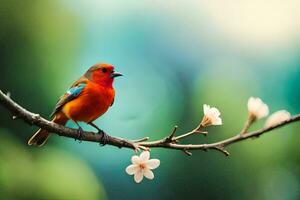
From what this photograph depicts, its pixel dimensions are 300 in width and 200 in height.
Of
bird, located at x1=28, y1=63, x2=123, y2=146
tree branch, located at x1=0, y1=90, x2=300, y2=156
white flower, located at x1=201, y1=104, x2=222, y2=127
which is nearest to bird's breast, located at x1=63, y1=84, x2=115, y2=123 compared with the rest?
bird, located at x1=28, y1=63, x2=123, y2=146

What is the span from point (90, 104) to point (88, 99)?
24 millimetres

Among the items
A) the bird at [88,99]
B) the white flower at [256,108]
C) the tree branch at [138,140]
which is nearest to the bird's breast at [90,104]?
the bird at [88,99]

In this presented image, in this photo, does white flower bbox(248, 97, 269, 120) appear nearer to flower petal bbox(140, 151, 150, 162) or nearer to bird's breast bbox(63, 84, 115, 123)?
flower petal bbox(140, 151, 150, 162)

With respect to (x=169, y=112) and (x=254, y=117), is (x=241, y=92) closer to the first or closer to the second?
(x=169, y=112)

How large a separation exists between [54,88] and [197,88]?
1.63 m

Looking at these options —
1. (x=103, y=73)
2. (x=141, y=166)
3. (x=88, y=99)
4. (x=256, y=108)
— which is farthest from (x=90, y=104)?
(x=256, y=108)

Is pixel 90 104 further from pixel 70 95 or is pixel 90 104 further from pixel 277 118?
pixel 277 118

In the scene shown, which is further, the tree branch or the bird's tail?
the bird's tail

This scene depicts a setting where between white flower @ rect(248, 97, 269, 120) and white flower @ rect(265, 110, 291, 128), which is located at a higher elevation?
white flower @ rect(248, 97, 269, 120)

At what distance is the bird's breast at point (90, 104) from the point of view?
1.83 meters

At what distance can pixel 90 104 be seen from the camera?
1832 millimetres

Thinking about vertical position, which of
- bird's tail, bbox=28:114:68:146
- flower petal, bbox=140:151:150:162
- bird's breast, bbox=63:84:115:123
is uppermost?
bird's breast, bbox=63:84:115:123

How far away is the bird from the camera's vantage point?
1.83m

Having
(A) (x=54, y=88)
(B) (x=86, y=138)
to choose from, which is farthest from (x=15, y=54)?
(B) (x=86, y=138)
